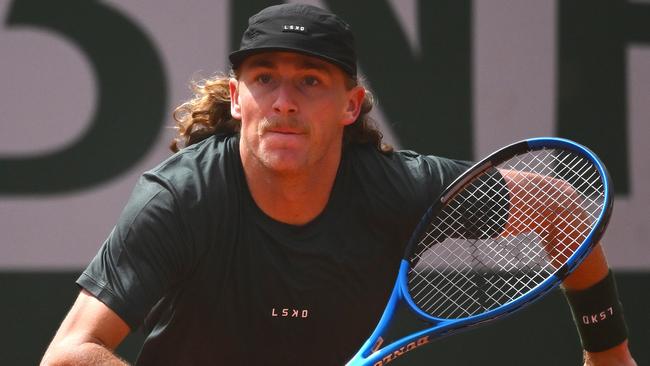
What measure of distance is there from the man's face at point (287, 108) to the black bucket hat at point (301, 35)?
39mm

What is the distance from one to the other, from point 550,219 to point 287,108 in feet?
2.61

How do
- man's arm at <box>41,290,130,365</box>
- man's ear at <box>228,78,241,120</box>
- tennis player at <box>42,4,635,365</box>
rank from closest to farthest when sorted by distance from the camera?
man's arm at <box>41,290,130,365</box>, tennis player at <box>42,4,635,365</box>, man's ear at <box>228,78,241,120</box>

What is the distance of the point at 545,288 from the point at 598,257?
0.43 metres

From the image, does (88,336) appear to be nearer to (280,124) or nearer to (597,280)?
(280,124)

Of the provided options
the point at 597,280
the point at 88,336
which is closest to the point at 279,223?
the point at 88,336

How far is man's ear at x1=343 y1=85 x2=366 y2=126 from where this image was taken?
10.1ft

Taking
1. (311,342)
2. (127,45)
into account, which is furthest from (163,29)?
(311,342)

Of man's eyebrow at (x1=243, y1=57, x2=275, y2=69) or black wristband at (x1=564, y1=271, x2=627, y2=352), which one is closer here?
man's eyebrow at (x1=243, y1=57, x2=275, y2=69)

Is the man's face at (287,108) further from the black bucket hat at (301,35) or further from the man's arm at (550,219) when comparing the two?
the man's arm at (550,219)

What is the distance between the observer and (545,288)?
2834 millimetres

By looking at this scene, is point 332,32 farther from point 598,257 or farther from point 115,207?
Result: point 115,207

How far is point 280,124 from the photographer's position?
288 centimetres

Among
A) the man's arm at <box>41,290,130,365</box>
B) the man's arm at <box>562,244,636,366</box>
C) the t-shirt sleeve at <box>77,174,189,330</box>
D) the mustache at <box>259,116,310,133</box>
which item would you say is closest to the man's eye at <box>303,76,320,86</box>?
the mustache at <box>259,116,310,133</box>

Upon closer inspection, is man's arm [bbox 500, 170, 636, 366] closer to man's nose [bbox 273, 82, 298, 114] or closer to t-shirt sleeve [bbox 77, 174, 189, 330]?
man's nose [bbox 273, 82, 298, 114]
